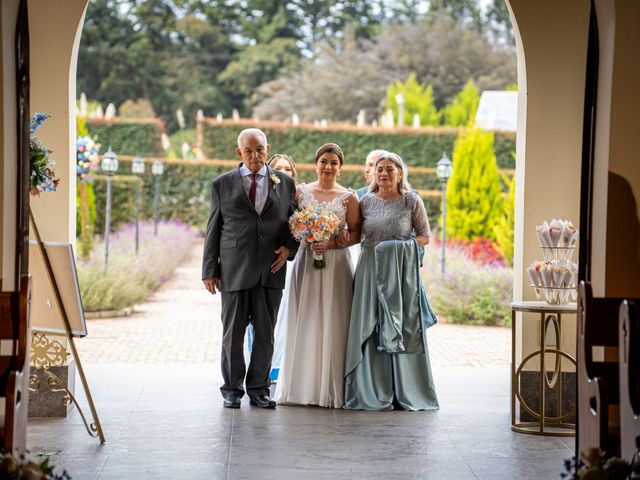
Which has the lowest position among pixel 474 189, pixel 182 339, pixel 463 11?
pixel 182 339

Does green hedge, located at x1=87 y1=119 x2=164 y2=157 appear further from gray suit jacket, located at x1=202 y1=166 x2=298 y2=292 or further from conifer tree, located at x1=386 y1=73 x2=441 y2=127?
gray suit jacket, located at x1=202 y1=166 x2=298 y2=292

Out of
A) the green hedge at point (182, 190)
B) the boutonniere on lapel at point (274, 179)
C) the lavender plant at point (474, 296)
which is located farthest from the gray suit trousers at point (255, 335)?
the green hedge at point (182, 190)

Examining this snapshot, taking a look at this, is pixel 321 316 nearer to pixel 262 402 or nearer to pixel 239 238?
pixel 262 402

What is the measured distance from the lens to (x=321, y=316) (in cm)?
826

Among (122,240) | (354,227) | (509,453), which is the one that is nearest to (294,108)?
(122,240)

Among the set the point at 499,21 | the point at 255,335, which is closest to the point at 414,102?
the point at 499,21

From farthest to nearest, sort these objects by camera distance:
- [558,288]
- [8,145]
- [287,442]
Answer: [558,288], [287,442], [8,145]

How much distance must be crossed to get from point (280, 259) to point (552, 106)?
232cm

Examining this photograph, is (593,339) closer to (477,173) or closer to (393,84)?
(477,173)

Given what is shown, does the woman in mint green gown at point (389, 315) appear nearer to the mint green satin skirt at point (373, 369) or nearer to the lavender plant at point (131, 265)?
the mint green satin skirt at point (373, 369)

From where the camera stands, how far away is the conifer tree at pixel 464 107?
106 feet

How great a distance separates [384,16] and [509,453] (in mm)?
32080

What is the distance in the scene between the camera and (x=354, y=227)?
8.41 m

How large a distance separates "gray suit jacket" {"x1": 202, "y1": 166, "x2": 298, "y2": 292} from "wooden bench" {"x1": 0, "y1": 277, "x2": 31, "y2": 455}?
9.90ft
